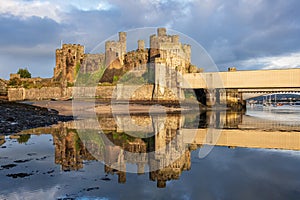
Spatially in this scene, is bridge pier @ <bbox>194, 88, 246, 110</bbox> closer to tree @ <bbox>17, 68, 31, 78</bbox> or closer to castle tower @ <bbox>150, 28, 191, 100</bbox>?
castle tower @ <bbox>150, 28, 191, 100</bbox>

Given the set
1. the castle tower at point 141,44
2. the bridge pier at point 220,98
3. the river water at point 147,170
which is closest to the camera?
the river water at point 147,170

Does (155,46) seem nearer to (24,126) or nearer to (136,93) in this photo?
(136,93)

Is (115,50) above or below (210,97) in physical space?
above

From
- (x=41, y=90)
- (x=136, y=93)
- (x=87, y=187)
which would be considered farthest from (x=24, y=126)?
(x=41, y=90)

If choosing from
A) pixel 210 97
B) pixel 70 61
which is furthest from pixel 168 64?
pixel 70 61

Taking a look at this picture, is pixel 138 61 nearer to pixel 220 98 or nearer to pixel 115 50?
pixel 115 50

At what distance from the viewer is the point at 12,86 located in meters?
57.3

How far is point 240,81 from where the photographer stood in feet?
145

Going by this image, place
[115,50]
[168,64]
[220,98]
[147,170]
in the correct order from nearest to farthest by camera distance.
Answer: [147,170], [168,64], [220,98], [115,50]

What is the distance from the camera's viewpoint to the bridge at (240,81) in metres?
41.7

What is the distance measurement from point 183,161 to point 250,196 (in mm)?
2745

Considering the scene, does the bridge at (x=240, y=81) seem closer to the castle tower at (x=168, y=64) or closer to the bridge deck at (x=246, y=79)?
the bridge deck at (x=246, y=79)

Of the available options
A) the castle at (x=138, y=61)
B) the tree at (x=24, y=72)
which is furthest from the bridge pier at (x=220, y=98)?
the tree at (x=24, y=72)

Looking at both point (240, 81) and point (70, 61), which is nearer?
point (240, 81)
